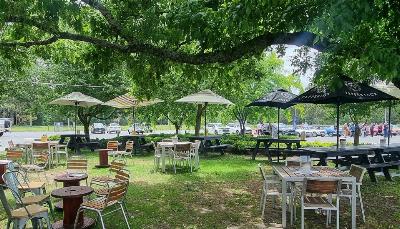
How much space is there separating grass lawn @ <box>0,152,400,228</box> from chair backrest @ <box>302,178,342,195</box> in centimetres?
97

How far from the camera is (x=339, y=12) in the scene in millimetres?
3656

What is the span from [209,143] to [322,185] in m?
11.5

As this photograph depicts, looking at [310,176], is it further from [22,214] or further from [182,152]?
[182,152]

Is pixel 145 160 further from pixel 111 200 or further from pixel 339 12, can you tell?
pixel 339 12

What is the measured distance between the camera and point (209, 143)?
17.0 metres

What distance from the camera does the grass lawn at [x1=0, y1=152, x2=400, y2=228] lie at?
6.44m

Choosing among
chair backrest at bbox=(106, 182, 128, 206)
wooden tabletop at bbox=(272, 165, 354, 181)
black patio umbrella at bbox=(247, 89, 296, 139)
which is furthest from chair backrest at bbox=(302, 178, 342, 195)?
black patio umbrella at bbox=(247, 89, 296, 139)

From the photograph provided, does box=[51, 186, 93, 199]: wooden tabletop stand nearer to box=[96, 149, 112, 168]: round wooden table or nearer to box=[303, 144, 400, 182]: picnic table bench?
box=[303, 144, 400, 182]: picnic table bench

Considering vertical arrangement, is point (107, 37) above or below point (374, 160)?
above

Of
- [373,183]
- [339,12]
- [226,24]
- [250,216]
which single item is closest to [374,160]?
[373,183]

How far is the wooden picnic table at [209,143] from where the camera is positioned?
52.6 ft

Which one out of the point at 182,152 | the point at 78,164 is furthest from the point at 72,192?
the point at 182,152

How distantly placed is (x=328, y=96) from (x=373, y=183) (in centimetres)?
264

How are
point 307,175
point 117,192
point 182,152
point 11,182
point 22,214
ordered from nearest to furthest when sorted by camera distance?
point 22,214, point 117,192, point 11,182, point 307,175, point 182,152
